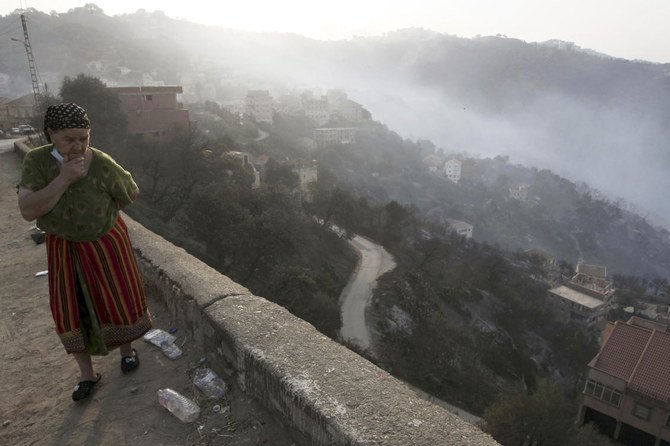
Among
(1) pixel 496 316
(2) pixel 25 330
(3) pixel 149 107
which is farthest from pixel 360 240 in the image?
(2) pixel 25 330

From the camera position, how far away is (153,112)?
22.2 m

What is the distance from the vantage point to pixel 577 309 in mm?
33500

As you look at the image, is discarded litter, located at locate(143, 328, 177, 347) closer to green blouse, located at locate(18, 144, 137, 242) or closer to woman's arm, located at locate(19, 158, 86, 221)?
green blouse, located at locate(18, 144, 137, 242)

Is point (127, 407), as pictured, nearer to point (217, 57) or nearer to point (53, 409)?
point (53, 409)

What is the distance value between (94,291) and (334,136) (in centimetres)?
5716

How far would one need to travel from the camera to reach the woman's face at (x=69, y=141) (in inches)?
76.9

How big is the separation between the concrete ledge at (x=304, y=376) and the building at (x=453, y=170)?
6924 centimetres

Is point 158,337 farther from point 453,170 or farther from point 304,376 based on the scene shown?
point 453,170

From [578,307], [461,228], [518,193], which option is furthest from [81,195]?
[518,193]

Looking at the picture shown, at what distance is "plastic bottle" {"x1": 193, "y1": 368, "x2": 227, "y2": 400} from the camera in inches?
86.4

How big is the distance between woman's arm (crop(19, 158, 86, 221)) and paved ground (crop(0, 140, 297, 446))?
102cm

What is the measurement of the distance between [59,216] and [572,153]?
5615 inches

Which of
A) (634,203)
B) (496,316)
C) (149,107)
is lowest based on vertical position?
(634,203)

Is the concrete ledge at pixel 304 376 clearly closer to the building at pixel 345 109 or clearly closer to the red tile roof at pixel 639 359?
the red tile roof at pixel 639 359
